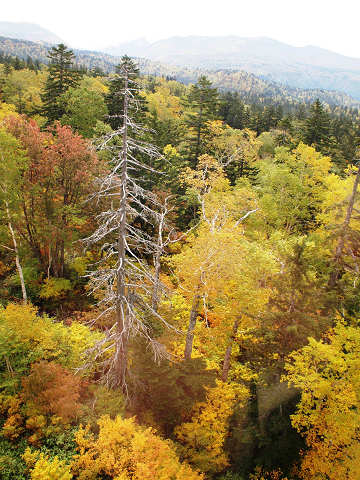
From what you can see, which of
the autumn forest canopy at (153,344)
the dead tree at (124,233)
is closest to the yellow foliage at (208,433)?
the autumn forest canopy at (153,344)

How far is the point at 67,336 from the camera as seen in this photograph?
15.7 metres

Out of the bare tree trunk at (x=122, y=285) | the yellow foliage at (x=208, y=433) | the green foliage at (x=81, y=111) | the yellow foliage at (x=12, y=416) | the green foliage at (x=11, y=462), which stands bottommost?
the yellow foliage at (x=208, y=433)

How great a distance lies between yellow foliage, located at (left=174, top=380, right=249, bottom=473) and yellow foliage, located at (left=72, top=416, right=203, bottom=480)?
277 cm

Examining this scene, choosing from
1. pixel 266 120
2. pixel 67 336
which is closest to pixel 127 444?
pixel 67 336

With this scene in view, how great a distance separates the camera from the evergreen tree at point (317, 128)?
41406 mm

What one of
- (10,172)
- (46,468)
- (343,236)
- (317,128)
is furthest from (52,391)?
(317,128)

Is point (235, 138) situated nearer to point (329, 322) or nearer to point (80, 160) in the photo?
point (80, 160)

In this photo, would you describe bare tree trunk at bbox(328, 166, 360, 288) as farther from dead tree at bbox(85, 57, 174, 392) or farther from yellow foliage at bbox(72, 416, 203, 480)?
yellow foliage at bbox(72, 416, 203, 480)

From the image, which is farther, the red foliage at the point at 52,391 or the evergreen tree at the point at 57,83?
the evergreen tree at the point at 57,83

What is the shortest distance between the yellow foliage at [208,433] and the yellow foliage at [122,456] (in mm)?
2771

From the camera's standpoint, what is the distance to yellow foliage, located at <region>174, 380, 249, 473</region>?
1438 cm

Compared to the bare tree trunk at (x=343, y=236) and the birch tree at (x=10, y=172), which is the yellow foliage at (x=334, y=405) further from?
the birch tree at (x=10, y=172)

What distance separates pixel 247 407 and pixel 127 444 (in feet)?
31.5

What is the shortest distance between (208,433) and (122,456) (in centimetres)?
549
